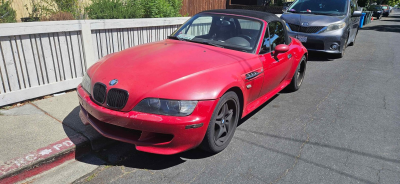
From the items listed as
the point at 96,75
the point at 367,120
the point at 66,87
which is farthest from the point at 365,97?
the point at 66,87

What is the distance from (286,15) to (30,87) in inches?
291

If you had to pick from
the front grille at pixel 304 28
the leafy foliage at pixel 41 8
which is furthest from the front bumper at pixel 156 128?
the front grille at pixel 304 28

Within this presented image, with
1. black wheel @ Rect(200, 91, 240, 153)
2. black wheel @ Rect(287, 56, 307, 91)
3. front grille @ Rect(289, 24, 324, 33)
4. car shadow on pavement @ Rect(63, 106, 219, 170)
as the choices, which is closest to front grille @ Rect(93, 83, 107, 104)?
car shadow on pavement @ Rect(63, 106, 219, 170)

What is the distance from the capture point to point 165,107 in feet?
9.21

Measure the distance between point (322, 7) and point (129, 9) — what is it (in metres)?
5.90

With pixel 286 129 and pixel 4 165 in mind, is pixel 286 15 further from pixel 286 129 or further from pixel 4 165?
pixel 4 165

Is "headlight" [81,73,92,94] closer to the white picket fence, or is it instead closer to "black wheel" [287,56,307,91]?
the white picket fence

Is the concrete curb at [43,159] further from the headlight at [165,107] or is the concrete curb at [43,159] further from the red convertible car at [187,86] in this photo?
the headlight at [165,107]

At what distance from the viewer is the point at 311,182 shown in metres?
2.99

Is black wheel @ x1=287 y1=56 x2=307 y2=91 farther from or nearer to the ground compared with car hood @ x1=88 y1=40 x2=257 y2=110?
nearer to the ground

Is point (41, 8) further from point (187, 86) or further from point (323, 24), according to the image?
point (323, 24)

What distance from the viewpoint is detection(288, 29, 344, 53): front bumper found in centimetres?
830

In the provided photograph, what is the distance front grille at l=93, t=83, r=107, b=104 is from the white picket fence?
79.0 inches

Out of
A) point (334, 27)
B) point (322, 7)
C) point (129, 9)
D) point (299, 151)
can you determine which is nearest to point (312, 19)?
point (334, 27)
